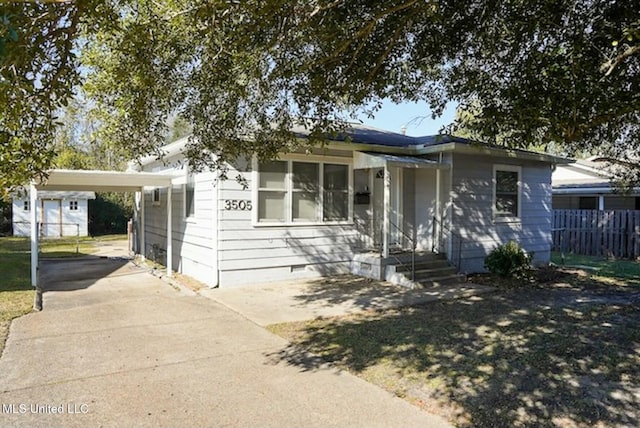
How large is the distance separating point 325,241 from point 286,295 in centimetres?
224

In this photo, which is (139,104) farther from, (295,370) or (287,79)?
(295,370)

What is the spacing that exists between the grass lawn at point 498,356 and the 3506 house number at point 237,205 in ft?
11.4

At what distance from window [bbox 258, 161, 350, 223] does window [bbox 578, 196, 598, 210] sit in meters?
15.2

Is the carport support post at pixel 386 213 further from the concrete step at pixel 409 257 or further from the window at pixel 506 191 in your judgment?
the window at pixel 506 191

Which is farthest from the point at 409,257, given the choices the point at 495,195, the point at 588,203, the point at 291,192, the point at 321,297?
the point at 588,203

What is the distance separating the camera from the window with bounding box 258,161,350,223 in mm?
9938

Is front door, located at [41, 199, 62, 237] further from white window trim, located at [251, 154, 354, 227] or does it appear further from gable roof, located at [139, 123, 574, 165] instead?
white window trim, located at [251, 154, 354, 227]

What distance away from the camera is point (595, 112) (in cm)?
593

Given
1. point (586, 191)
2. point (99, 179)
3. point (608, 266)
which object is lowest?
point (608, 266)

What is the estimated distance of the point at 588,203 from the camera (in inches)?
834

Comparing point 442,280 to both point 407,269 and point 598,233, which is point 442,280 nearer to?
point 407,269

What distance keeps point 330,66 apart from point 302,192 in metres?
3.99

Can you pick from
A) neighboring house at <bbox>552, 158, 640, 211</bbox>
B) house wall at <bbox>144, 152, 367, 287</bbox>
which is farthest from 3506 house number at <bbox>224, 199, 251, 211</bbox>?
neighboring house at <bbox>552, 158, 640, 211</bbox>

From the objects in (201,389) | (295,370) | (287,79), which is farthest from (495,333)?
(287,79)
